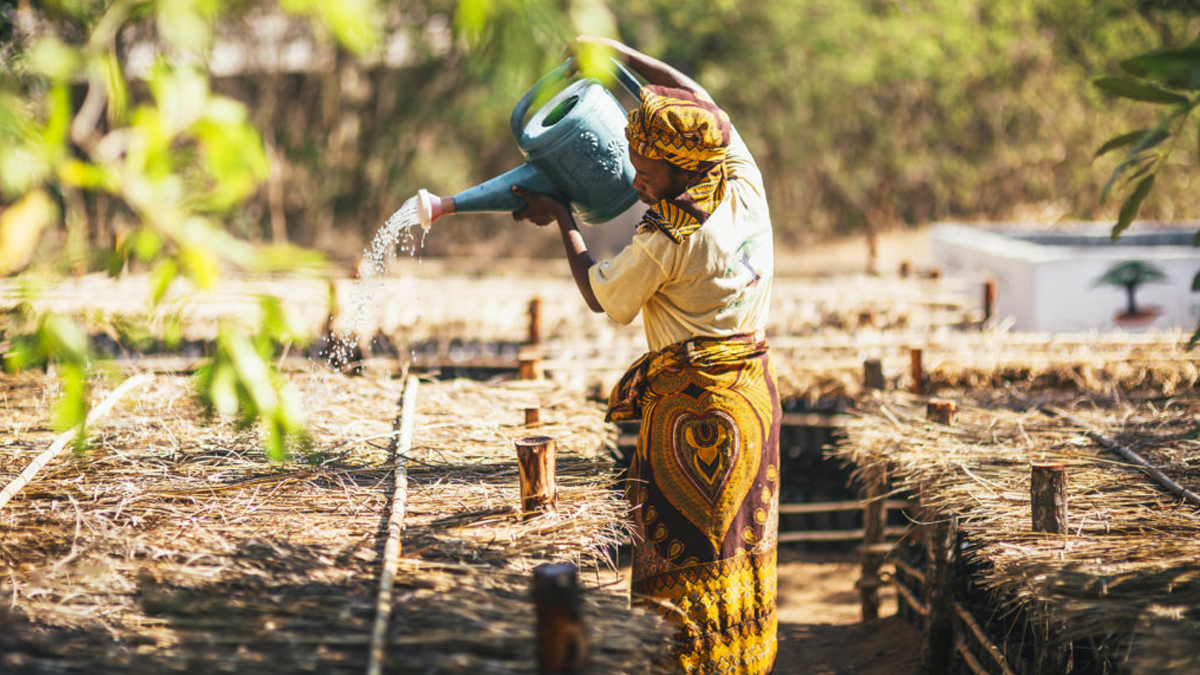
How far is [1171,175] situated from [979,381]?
38.6ft

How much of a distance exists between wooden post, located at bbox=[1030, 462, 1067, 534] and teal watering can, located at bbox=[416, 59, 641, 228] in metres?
1.50

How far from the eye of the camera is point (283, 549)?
2.89 m

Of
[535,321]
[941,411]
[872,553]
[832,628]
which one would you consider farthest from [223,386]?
[535,321]

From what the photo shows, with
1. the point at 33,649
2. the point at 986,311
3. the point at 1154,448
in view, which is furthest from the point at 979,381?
the point at 33,649

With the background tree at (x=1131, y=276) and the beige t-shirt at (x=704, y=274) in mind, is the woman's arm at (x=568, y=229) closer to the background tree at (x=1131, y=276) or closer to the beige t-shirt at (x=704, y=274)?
the beige t-shirt at (x=704, y=274)

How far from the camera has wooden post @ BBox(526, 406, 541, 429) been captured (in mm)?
4150

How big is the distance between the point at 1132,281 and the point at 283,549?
25.6ft

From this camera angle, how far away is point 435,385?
4895mm

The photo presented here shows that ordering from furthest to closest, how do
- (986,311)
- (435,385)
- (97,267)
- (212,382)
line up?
(986,311) < (435,385) < (97,267) < (212,382)

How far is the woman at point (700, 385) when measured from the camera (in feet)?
9.75

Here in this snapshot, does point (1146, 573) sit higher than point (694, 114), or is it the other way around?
point (694, 114)

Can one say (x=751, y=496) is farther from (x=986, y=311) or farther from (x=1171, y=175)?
(x=1171, y=175)

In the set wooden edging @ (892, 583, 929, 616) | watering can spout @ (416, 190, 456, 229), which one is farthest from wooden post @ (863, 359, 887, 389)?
watering can spout @ (416, 190, 456, 229)

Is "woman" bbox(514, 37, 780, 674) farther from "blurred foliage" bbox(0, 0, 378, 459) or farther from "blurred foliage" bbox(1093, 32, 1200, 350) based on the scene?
"blurred foliage" bbox(0, 0, 378, 459)
